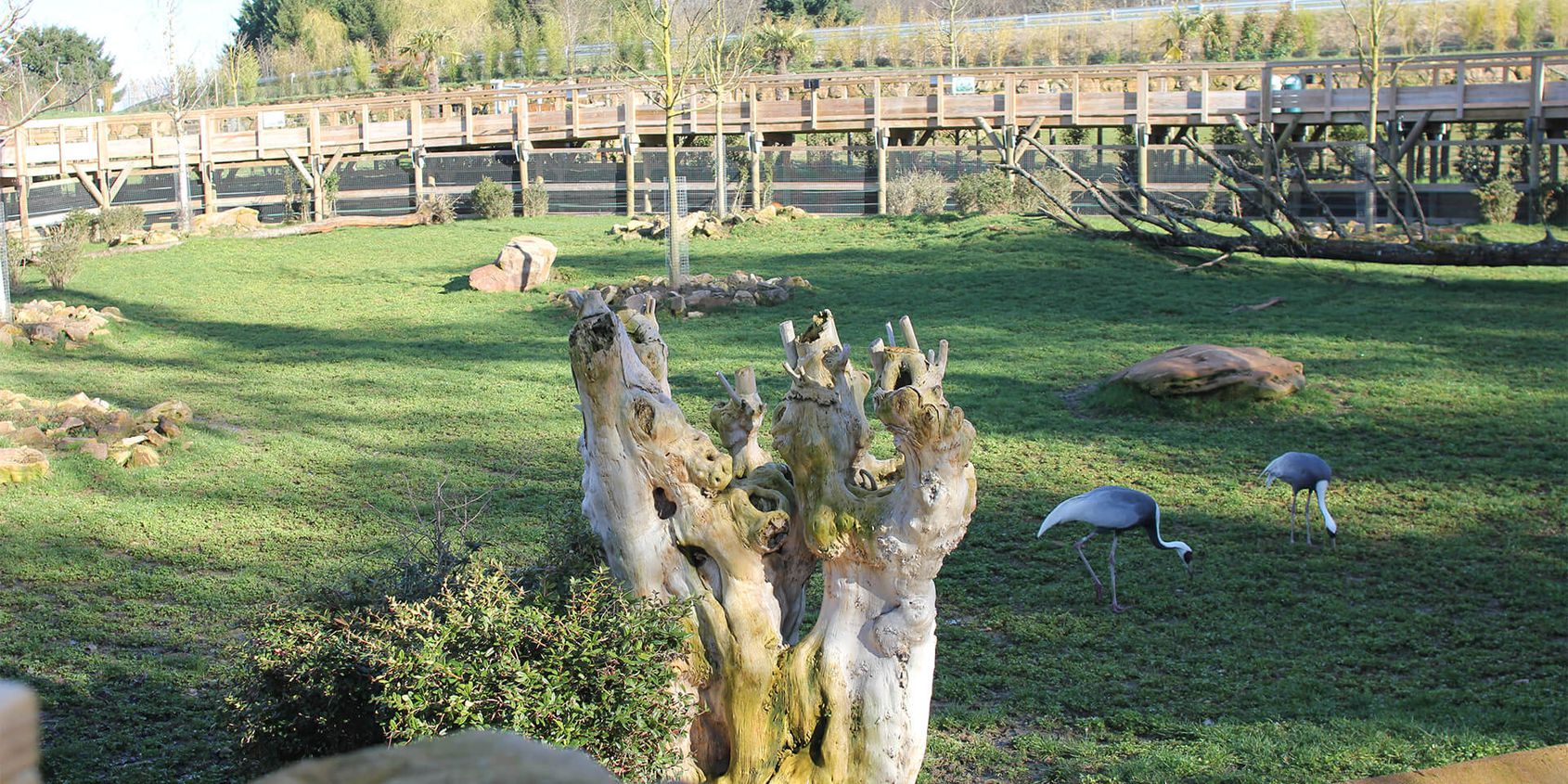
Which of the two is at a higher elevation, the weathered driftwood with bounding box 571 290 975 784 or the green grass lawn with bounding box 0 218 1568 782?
the weathered driftwood with bounding box 571 290 975 784

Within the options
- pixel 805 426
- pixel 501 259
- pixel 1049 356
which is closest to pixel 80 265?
pixel 501 259

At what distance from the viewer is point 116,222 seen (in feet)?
84.3

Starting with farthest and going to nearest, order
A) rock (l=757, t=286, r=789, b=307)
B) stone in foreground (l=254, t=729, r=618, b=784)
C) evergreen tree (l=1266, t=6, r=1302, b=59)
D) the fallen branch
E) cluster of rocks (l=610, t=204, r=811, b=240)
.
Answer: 1. evergreen tree (l=1266, t=6, r=1302, b=59)
2. cluster of rocks (l=610, t=204, r=811, b=240)
3. rock (l=757, t=286, r=789, b=307)
4. the fallen branch
5. stone in foreground (l=254, t=729, r=618, b=784)

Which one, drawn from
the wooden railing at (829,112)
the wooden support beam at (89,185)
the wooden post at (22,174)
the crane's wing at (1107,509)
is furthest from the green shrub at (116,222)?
the crane's wing at (1107,509)

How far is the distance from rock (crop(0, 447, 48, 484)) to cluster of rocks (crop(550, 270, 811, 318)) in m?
7.56

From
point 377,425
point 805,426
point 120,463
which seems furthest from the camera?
point 377,425

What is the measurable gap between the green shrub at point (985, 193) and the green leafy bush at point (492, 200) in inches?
392

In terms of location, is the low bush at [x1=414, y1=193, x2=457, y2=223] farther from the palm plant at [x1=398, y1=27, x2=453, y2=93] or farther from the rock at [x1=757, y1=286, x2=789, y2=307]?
the palm plant at [x1=398, y1=27, x2=453, y2=93]

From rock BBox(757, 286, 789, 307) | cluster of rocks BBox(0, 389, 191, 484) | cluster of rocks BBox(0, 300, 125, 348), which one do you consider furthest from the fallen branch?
cluster of rocks BBox(0, 300, 125, 348)

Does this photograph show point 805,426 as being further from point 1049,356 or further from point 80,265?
point 80,265

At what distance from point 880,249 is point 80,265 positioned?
12667 mm

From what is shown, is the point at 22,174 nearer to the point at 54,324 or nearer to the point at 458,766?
the point at 54,324

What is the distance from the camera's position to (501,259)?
19.1 m

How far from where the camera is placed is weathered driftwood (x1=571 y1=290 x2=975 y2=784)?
14.7 ft
